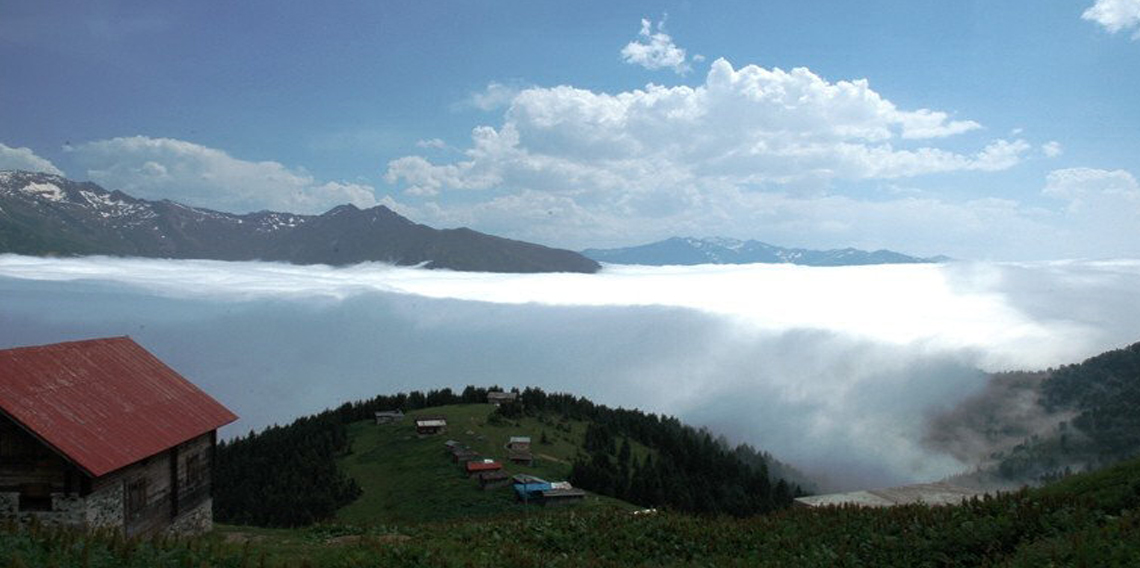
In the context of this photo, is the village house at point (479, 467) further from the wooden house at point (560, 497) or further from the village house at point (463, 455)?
the wooden house at point (560, 497)

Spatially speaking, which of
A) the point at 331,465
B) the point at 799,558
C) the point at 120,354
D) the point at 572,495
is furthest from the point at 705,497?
the point at 799,558

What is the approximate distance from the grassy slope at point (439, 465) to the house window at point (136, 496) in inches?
1499

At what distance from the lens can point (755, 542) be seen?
19.0m

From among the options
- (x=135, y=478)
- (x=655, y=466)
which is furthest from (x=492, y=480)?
(x=135, y=478)

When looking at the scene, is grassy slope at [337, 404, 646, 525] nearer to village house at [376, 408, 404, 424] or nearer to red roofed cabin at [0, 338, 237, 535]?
village house at [376, 408, 404, 424]

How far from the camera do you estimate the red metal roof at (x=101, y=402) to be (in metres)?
26.2

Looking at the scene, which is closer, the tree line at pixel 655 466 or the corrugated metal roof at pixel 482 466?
the corrugated metal roof at pixel 482 466

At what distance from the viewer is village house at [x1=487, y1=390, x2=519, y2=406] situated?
158 m

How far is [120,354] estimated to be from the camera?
111 ft

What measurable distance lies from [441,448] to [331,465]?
18.0 m

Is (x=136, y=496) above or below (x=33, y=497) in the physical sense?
below

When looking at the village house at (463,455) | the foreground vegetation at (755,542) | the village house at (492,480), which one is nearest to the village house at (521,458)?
the village house at (463,455)

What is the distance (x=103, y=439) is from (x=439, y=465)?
258 feet

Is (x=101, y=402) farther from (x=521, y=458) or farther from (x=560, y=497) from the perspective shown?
(x=521, y=458)
